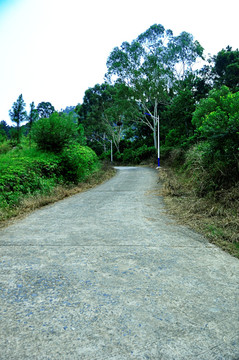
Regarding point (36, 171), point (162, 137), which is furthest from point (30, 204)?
point (162, 137)

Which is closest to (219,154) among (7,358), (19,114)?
(7,358)

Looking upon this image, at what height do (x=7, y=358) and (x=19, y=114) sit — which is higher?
(x=19, y=114)

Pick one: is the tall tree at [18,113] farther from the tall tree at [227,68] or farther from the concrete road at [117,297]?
the concrete road at [117,297]

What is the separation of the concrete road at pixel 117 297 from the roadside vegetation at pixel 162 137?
3.12 ft

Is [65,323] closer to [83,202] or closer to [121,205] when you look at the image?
A: [121,205]

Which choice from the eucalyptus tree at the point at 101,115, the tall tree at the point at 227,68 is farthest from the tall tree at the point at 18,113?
the tall tree at the point at 227,68

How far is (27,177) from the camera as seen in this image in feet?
26.2

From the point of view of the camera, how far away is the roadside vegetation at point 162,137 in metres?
6.34

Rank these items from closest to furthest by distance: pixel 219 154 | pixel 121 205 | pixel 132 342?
pixel 132 342 < pixel 219 154 < pixel 121 205

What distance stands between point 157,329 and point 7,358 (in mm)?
1009

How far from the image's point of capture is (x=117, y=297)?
7.79ft

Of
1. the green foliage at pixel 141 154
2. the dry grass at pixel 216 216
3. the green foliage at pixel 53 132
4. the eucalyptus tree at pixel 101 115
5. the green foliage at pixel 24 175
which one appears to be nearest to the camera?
the dry grass at pixel 216 216

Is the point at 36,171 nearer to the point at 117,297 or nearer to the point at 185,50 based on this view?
the point at 117,297

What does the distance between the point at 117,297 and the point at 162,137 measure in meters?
37.5
